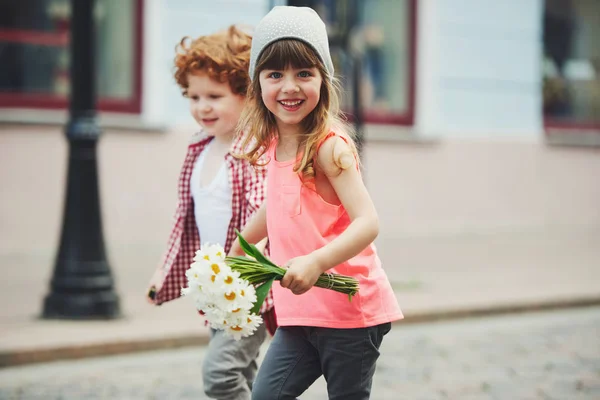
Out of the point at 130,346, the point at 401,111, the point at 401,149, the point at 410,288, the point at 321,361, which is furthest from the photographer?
the point at 401,111

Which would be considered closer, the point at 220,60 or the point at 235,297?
the point at 235,297

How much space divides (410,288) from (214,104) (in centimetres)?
521

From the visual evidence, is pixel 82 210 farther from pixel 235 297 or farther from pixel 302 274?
pixel 302 274

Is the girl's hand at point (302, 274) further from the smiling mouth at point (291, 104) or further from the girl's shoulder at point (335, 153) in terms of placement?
the smiling mouth at point (291, 104)

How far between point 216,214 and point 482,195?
32.1 ft

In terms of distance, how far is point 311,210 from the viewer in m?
2.79

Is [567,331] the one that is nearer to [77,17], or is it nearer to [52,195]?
[77,17]

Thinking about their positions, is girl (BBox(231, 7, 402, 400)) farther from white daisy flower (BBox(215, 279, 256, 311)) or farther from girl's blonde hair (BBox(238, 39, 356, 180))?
white daisy flower (BBox(215, 279, 256, 311))

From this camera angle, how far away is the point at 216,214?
3512mm

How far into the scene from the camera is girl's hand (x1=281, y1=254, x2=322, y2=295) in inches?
98.6

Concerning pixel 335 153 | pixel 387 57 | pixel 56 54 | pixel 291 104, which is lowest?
pixel 335 153

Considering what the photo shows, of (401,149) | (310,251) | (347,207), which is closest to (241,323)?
(310,251)

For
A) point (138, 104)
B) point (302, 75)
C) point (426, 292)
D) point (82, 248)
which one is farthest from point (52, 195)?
point (302, 75)

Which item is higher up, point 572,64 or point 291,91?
point 572,64
